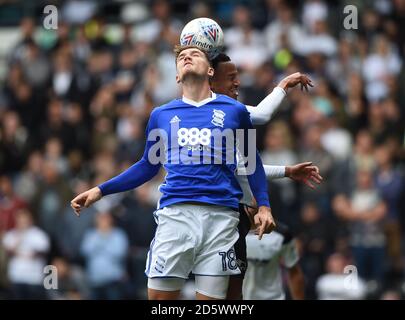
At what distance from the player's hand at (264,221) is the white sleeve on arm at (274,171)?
93 cm

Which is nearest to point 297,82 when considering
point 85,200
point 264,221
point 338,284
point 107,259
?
point 264,221

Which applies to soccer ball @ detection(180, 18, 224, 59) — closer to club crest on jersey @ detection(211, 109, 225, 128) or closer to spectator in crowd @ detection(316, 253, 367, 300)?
club crest on jersey @ detection(211, 109, 225, 128)

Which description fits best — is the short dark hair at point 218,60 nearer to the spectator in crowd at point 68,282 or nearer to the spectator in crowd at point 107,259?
the spectator in crowd at point 107,259

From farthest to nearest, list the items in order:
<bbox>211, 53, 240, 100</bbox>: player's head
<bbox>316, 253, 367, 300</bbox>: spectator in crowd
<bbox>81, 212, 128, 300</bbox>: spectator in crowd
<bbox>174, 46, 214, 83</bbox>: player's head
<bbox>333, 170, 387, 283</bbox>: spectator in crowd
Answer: <bbox>81, 212, 128, 300</bbox>: spectator in crowd → <bbox>333, 170, 387, 283</bbox>: spectator in crowd → <bbox>316, 253, 367, 300</bbox>: spectator in crowd → <bbox>211, 53, 240, 100</bbox>: player's head → <bbox>174, 46, 214, 83</bbox>: player's head

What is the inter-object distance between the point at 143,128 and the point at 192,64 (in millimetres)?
9331

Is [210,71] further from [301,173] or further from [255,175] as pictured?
[301,173]

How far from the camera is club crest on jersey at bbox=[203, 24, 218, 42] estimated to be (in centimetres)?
940

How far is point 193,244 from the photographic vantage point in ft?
29.1

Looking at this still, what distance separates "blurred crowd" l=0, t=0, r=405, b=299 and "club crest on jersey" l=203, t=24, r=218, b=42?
526 centimetres

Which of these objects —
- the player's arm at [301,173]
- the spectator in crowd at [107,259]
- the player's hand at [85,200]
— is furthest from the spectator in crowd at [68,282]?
the player's hand at [85,200]

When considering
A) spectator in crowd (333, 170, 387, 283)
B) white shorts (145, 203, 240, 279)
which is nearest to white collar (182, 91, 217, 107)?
white shorts (145, 203, 240, 279)

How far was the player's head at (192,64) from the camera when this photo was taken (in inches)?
357
